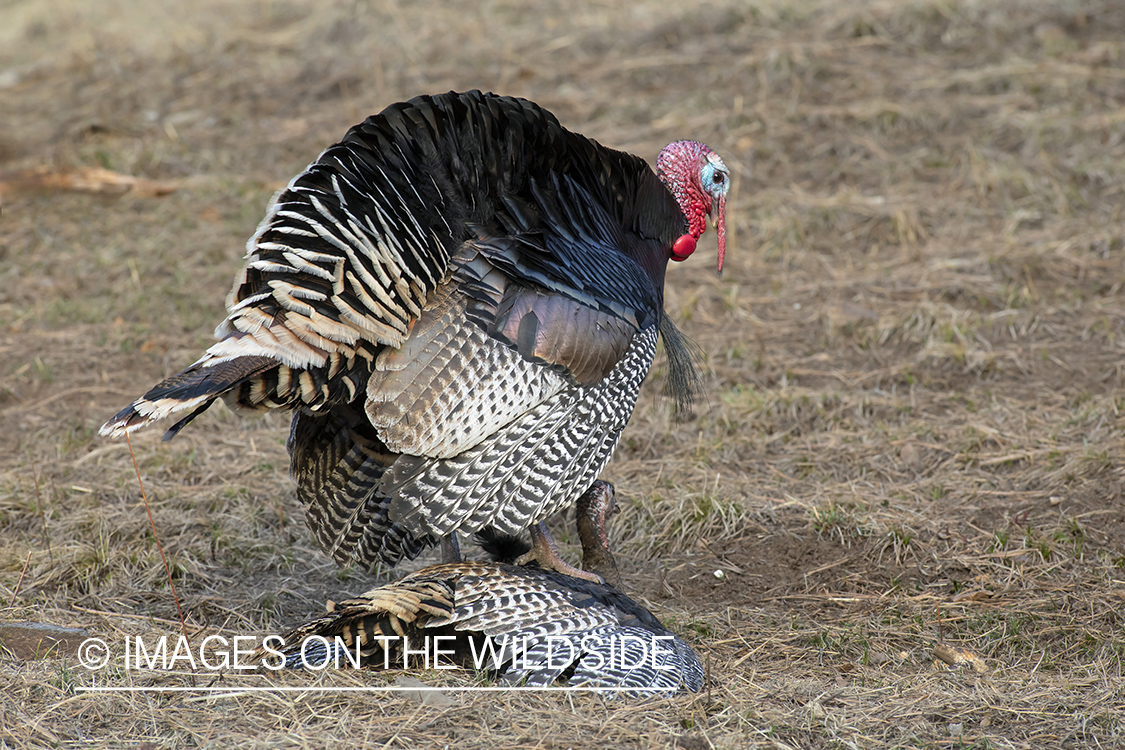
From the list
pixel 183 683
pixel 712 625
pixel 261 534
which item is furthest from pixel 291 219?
pixel 712 625

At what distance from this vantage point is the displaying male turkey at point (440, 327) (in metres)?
3.08

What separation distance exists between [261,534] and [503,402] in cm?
155

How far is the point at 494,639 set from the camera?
315cm

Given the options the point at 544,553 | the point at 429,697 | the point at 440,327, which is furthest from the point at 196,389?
the point at 544,553

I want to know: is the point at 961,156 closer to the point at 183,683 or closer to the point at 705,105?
the point at 705,105

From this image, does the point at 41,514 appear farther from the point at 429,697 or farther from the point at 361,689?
the point at 429,697

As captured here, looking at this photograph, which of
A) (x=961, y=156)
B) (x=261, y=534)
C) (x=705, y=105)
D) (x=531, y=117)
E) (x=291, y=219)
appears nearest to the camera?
(x=291, y=219)

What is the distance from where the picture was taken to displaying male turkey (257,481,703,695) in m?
3.07

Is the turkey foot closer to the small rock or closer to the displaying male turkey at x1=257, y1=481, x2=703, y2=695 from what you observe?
the displaying male turkey at x1=257, y1=481, x2=703, y2=695

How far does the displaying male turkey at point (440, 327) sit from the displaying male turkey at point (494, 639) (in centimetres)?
27

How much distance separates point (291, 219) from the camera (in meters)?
3.16

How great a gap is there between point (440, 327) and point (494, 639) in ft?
3.10

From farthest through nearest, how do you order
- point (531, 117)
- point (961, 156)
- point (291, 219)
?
point (961, 156)
point (531, 117)
point (291, 219)

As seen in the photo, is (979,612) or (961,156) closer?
(979,612)
